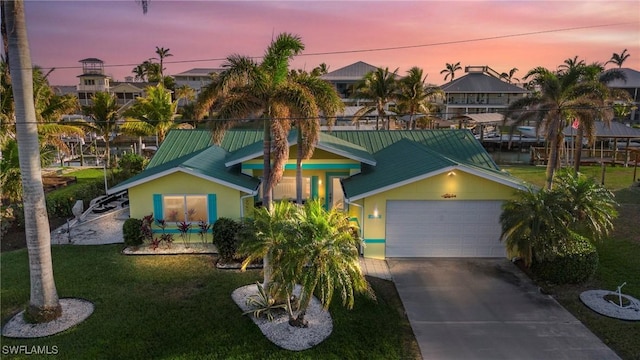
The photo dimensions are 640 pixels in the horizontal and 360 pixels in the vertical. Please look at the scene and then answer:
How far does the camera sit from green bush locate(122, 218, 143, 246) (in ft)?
53.2

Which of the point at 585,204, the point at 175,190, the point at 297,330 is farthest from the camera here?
the point at 175,190

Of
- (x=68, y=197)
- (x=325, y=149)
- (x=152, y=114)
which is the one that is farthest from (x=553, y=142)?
(x=152, y=114)

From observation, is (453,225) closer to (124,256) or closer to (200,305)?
(200,305)

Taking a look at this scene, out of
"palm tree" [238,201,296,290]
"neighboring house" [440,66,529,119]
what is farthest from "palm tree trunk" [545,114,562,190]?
"neighboring house" [440,66,529,119]

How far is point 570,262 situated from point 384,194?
611cm

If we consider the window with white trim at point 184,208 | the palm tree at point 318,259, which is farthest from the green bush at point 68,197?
the palm tree at point 318,259

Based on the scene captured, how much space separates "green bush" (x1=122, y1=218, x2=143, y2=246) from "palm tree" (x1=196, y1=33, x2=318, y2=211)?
6015 millimetres

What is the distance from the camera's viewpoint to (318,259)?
9500 mm

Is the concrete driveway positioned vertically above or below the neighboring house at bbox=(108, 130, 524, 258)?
below

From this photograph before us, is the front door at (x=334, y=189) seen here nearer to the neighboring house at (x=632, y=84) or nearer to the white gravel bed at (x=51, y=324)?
the white gravel bed at (x=51, y=324)

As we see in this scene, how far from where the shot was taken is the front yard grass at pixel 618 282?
416 inches

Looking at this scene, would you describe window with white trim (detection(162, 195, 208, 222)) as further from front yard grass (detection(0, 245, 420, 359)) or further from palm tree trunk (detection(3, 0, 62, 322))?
palm tree trunk (detection(3, 0, 62, 322))

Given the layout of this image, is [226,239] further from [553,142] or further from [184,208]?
[553,142]

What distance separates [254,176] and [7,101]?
14.3 metres
